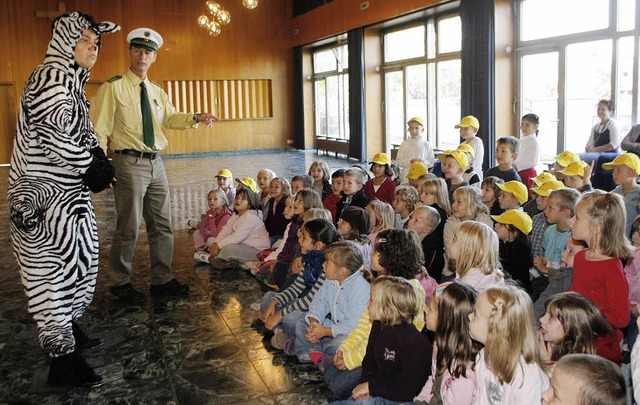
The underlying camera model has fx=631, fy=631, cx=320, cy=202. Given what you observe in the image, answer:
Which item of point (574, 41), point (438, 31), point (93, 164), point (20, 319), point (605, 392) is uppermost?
point (438, 31)

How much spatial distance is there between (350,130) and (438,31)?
12.1 ft

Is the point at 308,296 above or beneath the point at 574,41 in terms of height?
beneath

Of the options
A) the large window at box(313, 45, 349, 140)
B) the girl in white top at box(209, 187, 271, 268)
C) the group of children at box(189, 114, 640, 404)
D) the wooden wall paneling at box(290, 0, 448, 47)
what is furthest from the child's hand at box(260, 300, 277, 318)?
the large window at box(313, 45, 349, 140)

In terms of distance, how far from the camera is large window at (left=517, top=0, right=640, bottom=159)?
8055 millimetres

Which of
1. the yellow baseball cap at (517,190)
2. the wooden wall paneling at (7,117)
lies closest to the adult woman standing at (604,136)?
the yellow baseball cap at (517,190)

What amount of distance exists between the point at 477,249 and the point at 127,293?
2.56 m

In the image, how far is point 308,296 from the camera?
→ 3.66 meters

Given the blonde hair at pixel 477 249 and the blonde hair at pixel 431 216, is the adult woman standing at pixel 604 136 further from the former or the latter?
the blonde hair at pixel 477 249

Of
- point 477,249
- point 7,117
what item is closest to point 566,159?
point 477,249

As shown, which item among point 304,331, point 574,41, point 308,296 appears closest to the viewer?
point 304,331

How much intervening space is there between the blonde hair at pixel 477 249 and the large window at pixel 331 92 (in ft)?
41.8

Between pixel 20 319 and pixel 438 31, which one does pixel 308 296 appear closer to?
pixel 20 319

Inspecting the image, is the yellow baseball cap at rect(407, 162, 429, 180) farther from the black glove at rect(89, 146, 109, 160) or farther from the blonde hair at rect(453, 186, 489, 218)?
the black glove at rect(89, 146, 109, 160)

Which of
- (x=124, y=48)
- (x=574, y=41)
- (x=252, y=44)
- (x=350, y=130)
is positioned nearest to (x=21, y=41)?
(x=124, y=48)
